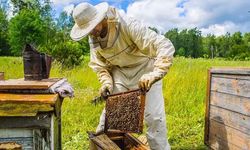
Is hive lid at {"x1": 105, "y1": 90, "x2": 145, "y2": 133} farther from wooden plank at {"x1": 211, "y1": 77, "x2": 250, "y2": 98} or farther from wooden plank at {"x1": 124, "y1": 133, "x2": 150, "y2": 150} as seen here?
wooden plank at {"x1": 211, "y1": 77, "x2": 250, "y2": 98}

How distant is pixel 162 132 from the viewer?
3584 mm

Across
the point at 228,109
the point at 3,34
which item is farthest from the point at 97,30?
the point at 3,34

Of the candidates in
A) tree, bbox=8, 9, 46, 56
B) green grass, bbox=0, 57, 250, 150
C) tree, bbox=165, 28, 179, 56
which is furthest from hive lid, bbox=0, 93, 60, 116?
tree, bbox=165, 28, 179, 56

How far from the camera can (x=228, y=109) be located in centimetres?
390

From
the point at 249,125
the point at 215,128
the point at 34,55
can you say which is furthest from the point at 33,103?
the point at 215,128

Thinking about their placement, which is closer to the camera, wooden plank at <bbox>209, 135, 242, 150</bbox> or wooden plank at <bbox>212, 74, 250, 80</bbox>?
wooden plank at <bbox>212, 74, 250, 80</bbox>

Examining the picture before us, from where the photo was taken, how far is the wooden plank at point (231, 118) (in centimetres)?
350

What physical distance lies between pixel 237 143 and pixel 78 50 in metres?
10.8

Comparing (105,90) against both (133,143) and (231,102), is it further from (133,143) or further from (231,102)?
(231,102)

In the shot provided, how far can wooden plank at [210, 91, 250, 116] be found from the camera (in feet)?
11.5

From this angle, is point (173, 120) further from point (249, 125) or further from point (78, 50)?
point (78, 50)

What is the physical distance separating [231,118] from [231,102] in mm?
156

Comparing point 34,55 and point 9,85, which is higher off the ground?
point 34,55

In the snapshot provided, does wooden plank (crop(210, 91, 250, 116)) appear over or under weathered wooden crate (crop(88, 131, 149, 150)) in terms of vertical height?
over
